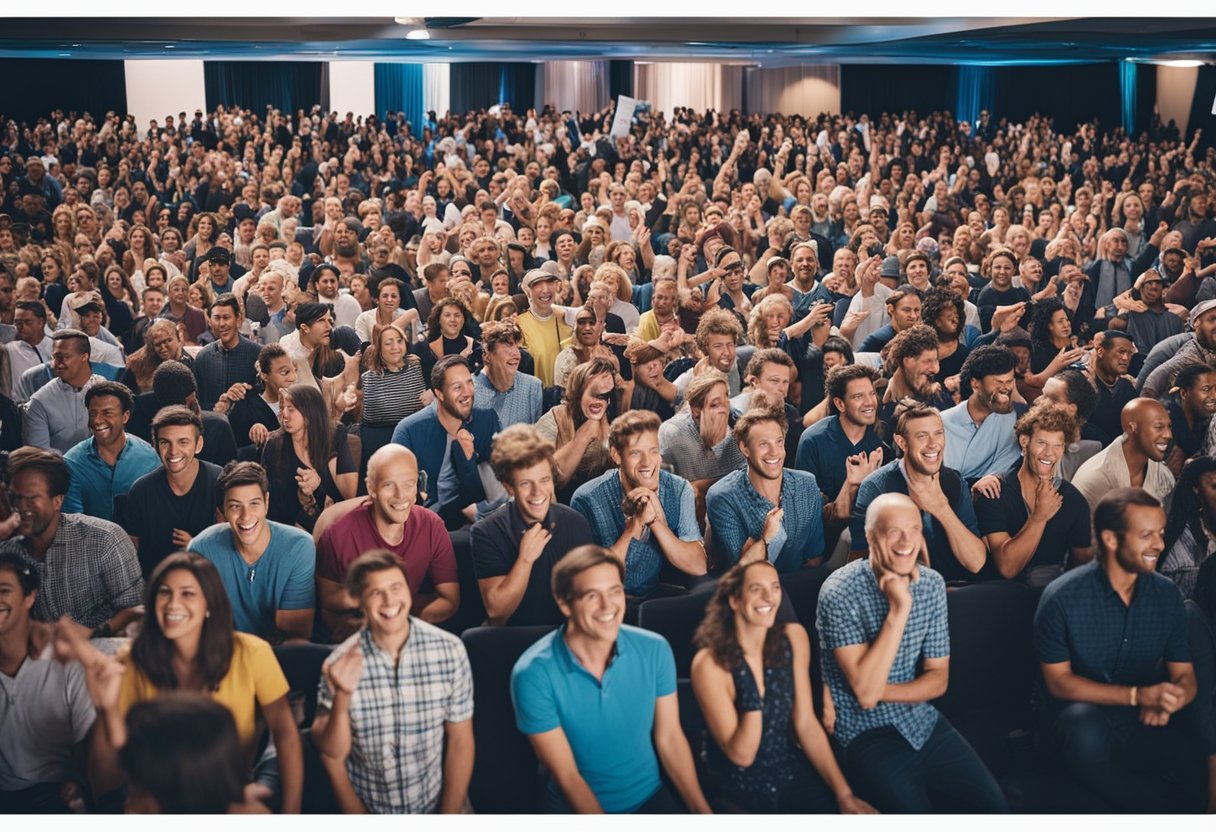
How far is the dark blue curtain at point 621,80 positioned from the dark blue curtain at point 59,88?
8851 mm

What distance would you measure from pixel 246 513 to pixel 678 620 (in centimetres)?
123

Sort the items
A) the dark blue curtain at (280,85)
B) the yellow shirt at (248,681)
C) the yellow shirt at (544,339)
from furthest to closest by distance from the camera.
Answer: the dark blue curtain at (280,85) < the yellow shirt at (544,339) < the yellow shirt at (248,681)

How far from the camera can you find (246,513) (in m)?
3.43

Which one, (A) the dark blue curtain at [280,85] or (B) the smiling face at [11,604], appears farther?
(A) the dark blue curtain at [280,85]

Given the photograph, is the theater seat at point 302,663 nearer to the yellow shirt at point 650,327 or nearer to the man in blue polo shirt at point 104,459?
the man in blue polo shirt at point 104,459

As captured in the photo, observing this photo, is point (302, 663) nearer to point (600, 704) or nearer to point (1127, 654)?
point (600, 704)

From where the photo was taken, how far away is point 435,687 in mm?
2914

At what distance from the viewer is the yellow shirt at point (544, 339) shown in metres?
6.24

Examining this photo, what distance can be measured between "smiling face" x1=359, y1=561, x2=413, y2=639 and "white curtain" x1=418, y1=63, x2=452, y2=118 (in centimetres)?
2203

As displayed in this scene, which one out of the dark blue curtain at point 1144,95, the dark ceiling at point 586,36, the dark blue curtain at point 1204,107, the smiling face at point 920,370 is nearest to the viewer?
the smiling face at point 920,370

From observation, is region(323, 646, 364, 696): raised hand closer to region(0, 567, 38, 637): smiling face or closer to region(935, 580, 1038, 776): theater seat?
region(0, 567, 38, 637): smiling face

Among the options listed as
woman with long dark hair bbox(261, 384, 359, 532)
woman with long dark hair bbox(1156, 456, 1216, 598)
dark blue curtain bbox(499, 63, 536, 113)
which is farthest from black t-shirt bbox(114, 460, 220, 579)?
dark blue curtain bbox(499, 63, 536, 113)

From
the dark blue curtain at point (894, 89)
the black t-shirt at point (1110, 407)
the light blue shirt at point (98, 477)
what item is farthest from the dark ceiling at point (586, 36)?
the dark blue curtain at point (894, 89)

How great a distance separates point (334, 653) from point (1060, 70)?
2137 centimetres
